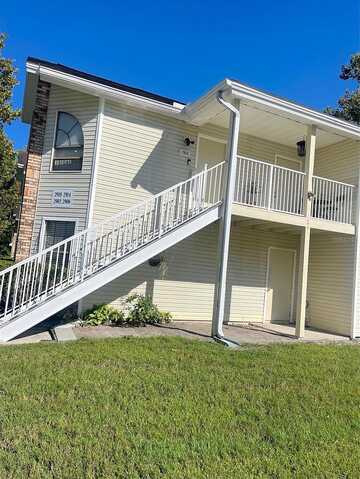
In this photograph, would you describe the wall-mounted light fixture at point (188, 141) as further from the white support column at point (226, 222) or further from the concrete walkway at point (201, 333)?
the concrete walkway at point (201, 333)

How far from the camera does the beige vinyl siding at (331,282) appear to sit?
380 inches

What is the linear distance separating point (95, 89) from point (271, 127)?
172 inches

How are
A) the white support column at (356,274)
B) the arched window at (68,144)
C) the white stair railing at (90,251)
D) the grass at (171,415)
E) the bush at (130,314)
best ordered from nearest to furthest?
the grass at (171,415) → the white stair railing at (90,251) → the bush at (130,314) → the arched window at (68,144) → the white support column at (356,274)

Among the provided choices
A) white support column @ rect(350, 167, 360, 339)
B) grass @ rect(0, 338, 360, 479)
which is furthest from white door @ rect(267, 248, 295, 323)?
grass @ rect(0, 338, 360, 479)

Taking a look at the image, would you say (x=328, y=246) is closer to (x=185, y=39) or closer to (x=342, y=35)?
(x=342, y=35)

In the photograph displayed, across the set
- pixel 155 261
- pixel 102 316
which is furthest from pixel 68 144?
pixel 102 316

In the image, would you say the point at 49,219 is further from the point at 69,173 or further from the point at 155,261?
the point at 155,261

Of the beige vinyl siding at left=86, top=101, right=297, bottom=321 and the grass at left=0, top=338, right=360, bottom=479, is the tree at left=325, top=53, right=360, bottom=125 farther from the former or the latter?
the grass at left=0, top=338, right=360, bottom=479

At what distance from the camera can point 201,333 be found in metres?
8.03

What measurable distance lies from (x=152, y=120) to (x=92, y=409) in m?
7.26

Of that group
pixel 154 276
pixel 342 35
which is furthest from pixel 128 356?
pixel 342 35

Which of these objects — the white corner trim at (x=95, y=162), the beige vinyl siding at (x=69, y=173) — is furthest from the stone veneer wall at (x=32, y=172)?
the white corner trim at (x=95, y=162)

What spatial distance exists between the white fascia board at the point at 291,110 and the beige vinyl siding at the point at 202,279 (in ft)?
10.2

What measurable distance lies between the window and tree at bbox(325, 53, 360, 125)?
1715 centimetres
